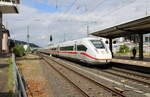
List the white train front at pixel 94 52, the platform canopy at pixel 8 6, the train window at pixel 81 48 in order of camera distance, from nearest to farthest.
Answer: the white train front at pixel 94 52, the train window at pixel 81 48, the platform canopy at pixel 8 6

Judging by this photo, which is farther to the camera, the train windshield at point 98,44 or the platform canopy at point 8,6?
the platform canopy at point 8,6

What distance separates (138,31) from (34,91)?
15.1 m

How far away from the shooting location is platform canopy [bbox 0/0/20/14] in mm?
33809

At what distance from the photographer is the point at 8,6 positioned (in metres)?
34.4

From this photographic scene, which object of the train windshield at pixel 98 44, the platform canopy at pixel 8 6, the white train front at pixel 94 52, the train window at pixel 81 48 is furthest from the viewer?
the platform canopy at pixel 8 6

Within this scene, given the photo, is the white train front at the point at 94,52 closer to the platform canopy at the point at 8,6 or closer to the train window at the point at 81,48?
the train window at the point at 81,48

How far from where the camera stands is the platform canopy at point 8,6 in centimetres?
3381

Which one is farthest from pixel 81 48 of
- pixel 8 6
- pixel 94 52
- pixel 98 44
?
pixel 8 6

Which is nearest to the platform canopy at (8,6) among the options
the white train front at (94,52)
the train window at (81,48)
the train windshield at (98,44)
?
the train window at (81,48)

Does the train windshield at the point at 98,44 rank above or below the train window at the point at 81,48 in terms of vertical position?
above

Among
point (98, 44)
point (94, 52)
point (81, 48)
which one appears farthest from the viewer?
point (81, 48)

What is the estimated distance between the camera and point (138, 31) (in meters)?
20.9

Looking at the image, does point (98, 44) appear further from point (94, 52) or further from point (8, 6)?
→ point (8, 6)

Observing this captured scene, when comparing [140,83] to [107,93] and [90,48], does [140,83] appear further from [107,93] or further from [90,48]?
[90,48]
